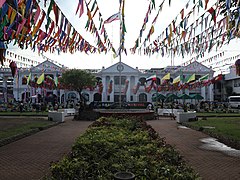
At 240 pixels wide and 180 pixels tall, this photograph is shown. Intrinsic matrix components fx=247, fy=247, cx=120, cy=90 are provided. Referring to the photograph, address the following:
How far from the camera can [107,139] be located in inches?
231

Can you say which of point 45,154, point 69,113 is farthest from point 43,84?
point 45,154

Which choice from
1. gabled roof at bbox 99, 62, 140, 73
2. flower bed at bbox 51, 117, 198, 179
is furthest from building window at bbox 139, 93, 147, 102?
flower bed at bbox 51, 117, 198, 179

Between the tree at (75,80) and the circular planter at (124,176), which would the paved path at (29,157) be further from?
the tree at (75,80)

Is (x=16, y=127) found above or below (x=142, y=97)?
below

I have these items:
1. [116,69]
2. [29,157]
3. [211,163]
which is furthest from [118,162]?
[116,69]

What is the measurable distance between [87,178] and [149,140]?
2795mm

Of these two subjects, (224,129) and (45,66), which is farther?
(45,66)

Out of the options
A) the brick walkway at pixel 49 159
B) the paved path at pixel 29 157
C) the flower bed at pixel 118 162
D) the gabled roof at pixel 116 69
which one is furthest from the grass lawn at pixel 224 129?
the gabled roof at pixel 116 69

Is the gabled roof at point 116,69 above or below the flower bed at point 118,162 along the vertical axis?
above

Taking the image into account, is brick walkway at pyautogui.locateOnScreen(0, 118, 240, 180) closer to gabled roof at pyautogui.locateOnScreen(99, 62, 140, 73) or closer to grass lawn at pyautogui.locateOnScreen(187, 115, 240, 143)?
grass lawn at pyautogui.locateOnScreen(187, 115, 240, 143)

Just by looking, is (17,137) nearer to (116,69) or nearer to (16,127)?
(16,127)

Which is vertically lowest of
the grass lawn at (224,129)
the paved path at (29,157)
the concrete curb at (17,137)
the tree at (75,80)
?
the paved path at (29,157)

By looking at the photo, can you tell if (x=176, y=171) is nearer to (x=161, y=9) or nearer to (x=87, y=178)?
(x=87, y=178)

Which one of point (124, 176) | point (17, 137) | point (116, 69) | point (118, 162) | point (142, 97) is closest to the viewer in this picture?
point (124, 176)
